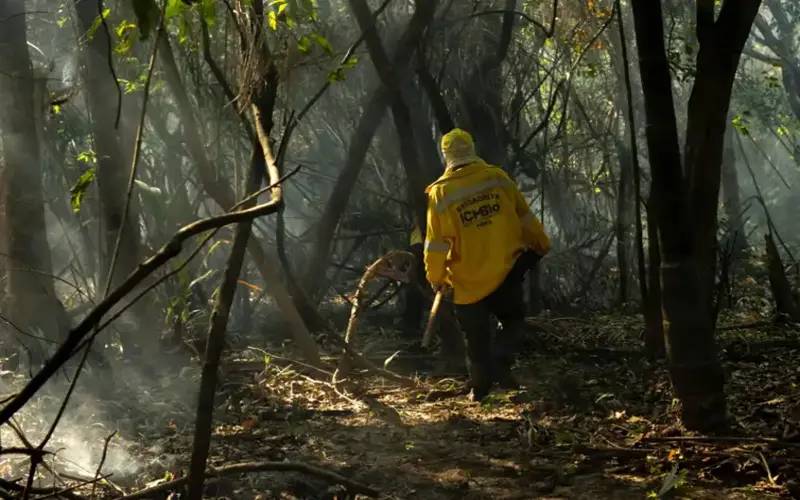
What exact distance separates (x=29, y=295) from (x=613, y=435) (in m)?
4.55

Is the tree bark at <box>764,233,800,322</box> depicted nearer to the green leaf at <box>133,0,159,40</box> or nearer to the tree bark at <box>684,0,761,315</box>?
the tree bark at <box>684,0,761,315</box>

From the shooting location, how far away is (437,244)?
5652 mm

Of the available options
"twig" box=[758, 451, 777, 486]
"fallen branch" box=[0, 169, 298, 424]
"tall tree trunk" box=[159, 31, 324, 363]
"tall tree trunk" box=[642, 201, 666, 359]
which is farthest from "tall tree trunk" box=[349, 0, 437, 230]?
"fallen branch" box=[0, 169, 298, 424]

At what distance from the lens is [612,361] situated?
6.46 metres

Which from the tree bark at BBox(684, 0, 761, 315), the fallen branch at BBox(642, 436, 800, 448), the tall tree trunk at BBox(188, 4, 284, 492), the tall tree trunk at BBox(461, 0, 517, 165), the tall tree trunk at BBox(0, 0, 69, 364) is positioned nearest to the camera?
the tall tree trunk at BBox(188, 4, 284, 492)

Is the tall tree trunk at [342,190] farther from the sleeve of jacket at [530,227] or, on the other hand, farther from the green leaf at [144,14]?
the green leaf at [144,14]

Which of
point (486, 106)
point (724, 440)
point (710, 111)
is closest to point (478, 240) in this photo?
point (710, 111)

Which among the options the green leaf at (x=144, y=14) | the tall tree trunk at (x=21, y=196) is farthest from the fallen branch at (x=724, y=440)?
the tall tree trunk at (x=21, y=196)

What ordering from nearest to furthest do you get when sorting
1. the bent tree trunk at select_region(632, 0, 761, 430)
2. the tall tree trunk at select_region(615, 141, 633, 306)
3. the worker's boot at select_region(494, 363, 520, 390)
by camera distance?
1. the bent tree trunk at select_region(632, 0, 761, 430)
2. the worker's boot at select_region(494, 363, 520, 390)
3. the tall tree trunk at select_region(615, 141, 633, 306)

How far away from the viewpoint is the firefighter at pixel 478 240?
18.3 feet

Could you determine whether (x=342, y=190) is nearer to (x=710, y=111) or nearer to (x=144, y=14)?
(x=710, y=111)

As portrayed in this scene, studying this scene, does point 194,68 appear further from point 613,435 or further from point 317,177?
point 317,177

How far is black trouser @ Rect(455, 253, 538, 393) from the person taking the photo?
5887 mm

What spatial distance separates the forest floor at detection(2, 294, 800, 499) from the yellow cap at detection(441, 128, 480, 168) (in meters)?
1.59
